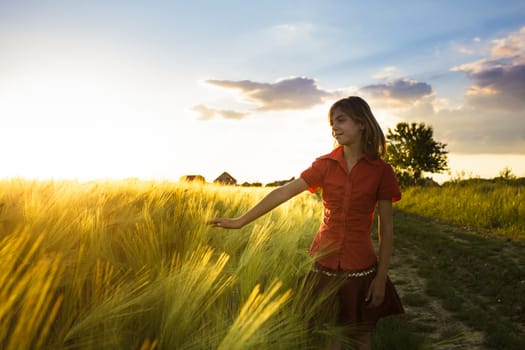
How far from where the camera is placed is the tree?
97.2ft

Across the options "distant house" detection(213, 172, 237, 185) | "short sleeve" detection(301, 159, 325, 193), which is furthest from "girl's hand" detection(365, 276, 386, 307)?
"distant house" detection(213, 172, 237, 185)

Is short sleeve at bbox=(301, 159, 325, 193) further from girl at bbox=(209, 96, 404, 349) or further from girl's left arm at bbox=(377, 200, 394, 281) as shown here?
girl's left arm at bbox=(377, 200, 394, 281)

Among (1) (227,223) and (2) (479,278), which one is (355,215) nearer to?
(1) (227,223)

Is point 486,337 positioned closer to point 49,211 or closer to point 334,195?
point 334,195

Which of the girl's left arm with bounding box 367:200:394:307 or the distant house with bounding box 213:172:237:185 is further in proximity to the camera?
the distant house with bounding box 213:172:237:185

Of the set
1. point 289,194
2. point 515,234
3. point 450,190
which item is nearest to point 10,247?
point 289,194

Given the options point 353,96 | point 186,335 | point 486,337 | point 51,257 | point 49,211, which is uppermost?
point 353,96

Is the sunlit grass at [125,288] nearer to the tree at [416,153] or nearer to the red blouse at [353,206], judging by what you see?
the red blouse at [353,206]

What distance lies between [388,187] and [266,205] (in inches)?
25.0

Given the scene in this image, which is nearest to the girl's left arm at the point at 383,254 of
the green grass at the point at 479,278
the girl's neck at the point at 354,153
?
the girl's neck at the point at 354,153

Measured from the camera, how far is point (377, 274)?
7.57 feet

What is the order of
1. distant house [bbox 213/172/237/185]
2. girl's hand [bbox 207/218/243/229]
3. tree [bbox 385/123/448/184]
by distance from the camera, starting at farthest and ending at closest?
1. tree [bbox 385/123/448/184]
2. distant house [bbox 213/172/237/185]
3. girl's hand [bbox 207/218/243/229]

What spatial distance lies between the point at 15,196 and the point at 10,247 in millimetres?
1551

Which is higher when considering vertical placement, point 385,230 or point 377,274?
point 385,230
